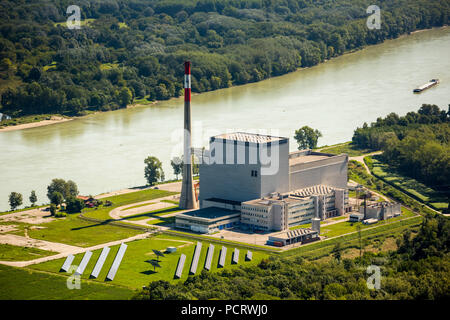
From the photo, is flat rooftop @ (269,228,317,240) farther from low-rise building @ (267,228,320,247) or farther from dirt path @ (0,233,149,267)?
dirt path @ (0,233,149,267)

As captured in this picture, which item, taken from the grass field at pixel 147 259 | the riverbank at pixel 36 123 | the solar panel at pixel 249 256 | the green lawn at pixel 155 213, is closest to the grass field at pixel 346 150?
the green lawn at pixel 155 213

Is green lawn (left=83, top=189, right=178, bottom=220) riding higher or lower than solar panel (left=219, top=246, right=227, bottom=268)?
higher

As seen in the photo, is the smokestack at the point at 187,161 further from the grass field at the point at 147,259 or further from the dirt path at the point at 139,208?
the grass field at the point at 147,259

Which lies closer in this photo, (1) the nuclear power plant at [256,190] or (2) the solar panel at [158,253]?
(2) the solar panel at [158,253]

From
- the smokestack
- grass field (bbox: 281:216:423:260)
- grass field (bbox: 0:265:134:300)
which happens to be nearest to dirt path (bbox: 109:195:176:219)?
the smokestack

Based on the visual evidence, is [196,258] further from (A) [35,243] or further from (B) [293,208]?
(A) [35,243]
